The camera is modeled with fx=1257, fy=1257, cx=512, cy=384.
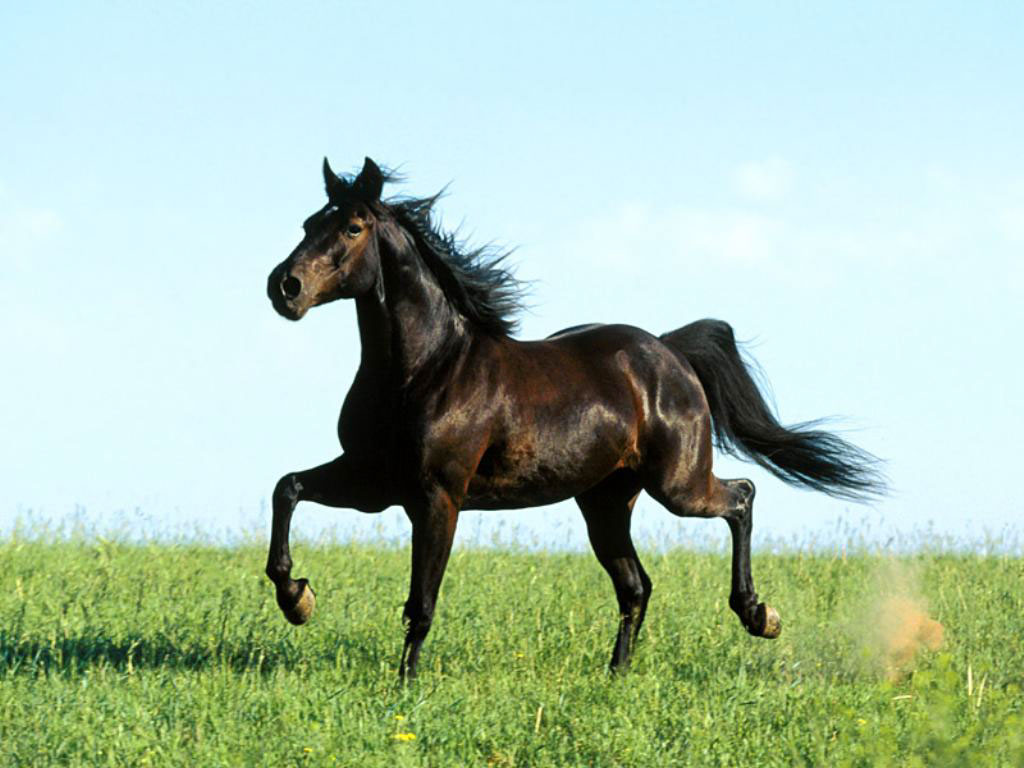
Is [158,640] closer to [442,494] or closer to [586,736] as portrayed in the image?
[442,494]

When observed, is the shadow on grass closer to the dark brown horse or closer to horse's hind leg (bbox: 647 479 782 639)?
the dark brown horse

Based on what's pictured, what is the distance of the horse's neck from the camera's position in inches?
268

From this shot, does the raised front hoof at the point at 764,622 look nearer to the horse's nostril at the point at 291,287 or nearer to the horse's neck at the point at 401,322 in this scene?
the horse's neck at the point at 401,322

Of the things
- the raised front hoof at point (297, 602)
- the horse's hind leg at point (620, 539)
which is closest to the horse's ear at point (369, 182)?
the raised front hoof at point (297, 602)

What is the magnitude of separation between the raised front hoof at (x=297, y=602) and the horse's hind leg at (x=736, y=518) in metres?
2.27

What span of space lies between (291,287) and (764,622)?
378 cm

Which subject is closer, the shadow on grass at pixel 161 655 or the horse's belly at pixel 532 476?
the horse's belly at pixel 532 476

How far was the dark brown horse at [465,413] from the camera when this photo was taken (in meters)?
6.66

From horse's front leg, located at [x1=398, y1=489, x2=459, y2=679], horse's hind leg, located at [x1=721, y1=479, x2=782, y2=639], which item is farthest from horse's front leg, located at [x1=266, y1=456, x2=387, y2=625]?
horse's hind leg, located at [x1=721, y1=479, x2=782, y2=639]

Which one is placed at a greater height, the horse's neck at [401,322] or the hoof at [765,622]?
the horse's neck at [401,322]

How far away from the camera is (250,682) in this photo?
687 cm

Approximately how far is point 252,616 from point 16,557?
145 inches

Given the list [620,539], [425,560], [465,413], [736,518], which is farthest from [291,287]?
[736,518]

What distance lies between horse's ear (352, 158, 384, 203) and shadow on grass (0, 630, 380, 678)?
2.55 m
